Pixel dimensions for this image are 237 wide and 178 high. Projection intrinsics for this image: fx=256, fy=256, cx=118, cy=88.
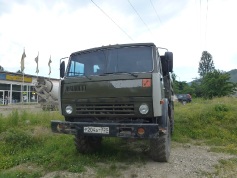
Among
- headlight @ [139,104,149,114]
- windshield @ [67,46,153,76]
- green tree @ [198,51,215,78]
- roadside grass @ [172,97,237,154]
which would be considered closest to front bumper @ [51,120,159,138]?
headlight @ [139,104,149,114]

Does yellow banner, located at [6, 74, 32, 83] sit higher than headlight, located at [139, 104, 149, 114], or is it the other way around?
yellow banner, located at [6, 74, 32, 83]

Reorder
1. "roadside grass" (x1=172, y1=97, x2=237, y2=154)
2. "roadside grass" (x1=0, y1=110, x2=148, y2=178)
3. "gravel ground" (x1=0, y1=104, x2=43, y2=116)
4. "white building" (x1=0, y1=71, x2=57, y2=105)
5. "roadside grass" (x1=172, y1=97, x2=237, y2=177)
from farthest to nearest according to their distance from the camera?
"white building" (x1=0, y1=71, x2=57, y2=105) < "gravel ground" (x1=0, y1=104, x2=43, y2=116) < "roadside grass" (x1=172, y1=97, x2=237, y2=154) < "roadside grass" (x1=172, y1=97, x2=237, y2=177) < "roadside grass" (x1=0, y1=110, x2=148, y2=178)

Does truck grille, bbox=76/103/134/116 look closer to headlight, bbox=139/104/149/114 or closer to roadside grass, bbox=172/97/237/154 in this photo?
headlight, bbox=139/104/149/114

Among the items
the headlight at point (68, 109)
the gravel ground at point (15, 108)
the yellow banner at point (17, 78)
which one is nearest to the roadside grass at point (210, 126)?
the headlight at point (68, 109)

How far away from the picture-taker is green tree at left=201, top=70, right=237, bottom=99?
34.4m

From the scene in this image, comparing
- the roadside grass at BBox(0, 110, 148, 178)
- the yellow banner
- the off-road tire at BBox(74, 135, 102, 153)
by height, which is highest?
the yellow banner

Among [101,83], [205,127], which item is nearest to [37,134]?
[101,83]

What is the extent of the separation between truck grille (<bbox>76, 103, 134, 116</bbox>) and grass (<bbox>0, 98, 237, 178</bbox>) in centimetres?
114

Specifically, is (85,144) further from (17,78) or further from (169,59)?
(17,78)

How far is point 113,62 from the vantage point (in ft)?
18.5

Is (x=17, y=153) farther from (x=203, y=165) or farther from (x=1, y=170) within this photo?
(x=203, y=165)

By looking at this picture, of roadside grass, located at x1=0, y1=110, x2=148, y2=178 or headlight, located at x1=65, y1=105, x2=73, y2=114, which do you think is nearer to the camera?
roadside grass, located at x1=0, y1=110, x2=148, y2=178

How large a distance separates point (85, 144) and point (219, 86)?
3229 centimetres

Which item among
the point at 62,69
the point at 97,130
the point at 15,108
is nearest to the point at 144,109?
the point at 97,130
